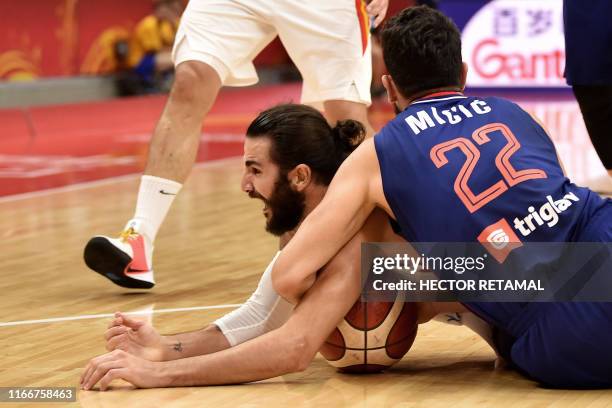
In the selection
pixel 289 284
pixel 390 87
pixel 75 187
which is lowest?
pixel 75 187

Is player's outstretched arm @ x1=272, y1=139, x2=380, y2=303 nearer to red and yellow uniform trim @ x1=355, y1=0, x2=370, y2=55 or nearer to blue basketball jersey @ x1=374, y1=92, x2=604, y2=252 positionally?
blue basketball jersey @ x1=374, y1=92, x2=604, y2=252

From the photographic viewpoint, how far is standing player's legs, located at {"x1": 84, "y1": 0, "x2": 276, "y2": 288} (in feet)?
17.5

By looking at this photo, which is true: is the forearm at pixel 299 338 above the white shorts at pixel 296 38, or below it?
below

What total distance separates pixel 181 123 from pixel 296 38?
720 mm

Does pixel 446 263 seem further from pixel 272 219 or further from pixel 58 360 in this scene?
pixel 58 360

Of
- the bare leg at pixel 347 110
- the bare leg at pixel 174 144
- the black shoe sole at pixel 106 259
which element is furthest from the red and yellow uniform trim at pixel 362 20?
the black shoe sole at pixel 106 259

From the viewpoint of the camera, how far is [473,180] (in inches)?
141

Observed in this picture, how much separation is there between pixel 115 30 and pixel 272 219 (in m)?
13.3

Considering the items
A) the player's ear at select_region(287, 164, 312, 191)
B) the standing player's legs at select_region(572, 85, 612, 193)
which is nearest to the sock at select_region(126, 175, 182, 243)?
the player's ear at select_region(287, 164, 312, 191)

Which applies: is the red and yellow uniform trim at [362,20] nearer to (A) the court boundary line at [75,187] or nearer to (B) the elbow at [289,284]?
(B) the elbow at [289,284]

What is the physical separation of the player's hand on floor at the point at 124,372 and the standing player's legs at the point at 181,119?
5.04 feet

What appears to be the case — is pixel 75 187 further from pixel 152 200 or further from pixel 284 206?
pixel 284 206

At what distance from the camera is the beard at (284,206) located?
401 centimetres

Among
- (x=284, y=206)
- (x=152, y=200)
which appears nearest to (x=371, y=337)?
(x=284, y=206)
